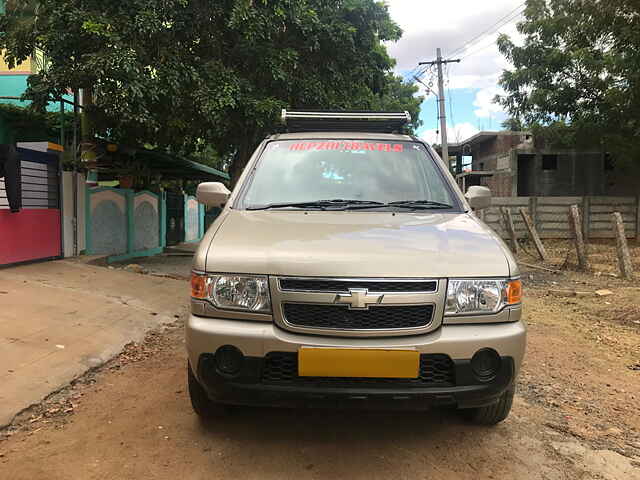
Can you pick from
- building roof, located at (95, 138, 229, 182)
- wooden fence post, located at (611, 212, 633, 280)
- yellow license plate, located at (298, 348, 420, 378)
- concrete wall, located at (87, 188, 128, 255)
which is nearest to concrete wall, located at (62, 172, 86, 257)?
concrete wall, located at (87, 188, 128, 255)

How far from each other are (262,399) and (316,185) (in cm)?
151

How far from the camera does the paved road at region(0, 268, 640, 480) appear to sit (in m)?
2.48

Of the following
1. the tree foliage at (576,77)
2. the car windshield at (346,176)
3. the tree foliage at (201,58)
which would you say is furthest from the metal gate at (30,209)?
the tree foliage at (576,77)

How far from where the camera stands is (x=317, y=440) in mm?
2760

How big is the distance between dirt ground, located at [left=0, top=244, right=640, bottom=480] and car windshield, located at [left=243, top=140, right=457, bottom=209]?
1.32m

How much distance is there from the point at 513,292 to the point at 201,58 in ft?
26.9

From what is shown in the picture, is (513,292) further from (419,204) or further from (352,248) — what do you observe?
(419,204)

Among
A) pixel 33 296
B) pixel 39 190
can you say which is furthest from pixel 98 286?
pixel 39 190

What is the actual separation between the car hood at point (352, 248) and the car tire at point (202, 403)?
748mm

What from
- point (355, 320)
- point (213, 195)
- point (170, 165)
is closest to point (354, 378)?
point (355, 320)

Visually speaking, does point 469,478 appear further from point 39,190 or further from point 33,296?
point 39,190

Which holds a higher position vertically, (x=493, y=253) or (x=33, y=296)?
(x=493, y=253)

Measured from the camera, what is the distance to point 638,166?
675 inches

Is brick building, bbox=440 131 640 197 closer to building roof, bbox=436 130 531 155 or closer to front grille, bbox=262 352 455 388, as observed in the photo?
building roof, bbox=436 130 531 155
